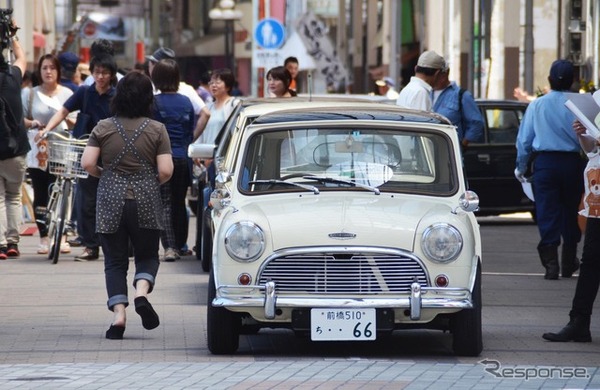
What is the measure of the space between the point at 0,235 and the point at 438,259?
295 inches

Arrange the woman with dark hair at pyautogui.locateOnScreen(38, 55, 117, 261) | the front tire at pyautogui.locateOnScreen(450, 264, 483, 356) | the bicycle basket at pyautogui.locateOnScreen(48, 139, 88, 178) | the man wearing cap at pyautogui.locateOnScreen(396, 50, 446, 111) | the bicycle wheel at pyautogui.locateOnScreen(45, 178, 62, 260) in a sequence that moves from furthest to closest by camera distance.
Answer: the bicycle wheel at pyautogui.locateOnScreen(45, 178, 62, 260) < the bicycle basket at pyautogui.locateOnScreen(48, 139, 88, 178) < the woman with dark hair at pyautogui.locateOnScreen(38, 55, 117, 261) < the man wearing cap at pyautogui.locateOnScreen(396, 50, 446, 111) < the front tire at pyautogui.locateOnScreen(450, 264, 483, 356)

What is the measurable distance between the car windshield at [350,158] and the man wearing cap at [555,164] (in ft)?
13.0

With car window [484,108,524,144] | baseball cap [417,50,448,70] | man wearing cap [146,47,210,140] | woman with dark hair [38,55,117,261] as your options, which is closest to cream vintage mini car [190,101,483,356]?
baseball cap [417,50,448,70]

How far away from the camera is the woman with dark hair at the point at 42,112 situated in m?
16.7

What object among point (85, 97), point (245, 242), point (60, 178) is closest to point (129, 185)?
point (245, 242)

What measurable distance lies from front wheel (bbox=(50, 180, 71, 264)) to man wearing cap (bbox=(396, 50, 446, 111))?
3471 mm

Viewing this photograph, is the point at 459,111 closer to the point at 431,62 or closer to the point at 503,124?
the point at 431,62

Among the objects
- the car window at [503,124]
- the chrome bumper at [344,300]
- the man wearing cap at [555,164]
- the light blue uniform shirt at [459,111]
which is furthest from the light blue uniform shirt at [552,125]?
the car window at [503,124]

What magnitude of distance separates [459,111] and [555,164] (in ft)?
3.34

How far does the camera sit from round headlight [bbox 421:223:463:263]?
9539mm

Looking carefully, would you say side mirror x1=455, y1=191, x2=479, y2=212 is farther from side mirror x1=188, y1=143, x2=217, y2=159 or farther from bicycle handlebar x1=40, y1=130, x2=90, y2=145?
bicycle handlebar x1=40, y1=130, x2=90, y2=145

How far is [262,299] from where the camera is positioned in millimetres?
9484

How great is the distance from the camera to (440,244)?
9.55 meters

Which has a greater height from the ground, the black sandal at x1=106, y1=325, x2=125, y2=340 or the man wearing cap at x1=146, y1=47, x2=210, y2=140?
the man wearing cap at x1=146, y1=47, x2=210, y2=140
